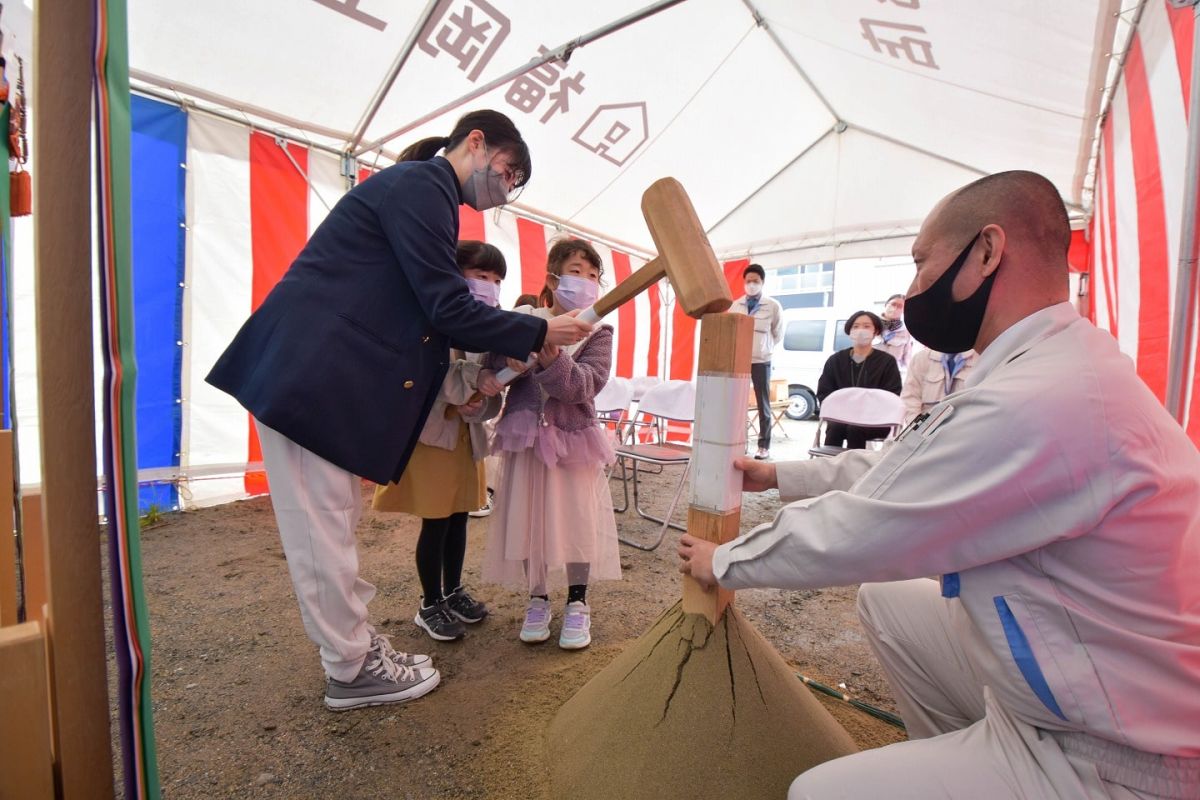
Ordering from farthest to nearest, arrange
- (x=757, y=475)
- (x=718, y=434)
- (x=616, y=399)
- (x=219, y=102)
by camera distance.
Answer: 1. (x=616, y=399)
2. (x=219, y=102)
3. (x=757, y=475)
4. (x=718, y=434)

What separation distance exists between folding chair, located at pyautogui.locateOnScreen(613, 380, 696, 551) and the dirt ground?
0.48 meters

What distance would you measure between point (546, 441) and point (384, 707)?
93 centimetres

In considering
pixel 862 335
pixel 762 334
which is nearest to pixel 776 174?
pixel 762 334

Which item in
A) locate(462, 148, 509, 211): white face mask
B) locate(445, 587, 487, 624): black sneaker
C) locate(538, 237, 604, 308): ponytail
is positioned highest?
locate(462, 148, 509, 211): white face mask

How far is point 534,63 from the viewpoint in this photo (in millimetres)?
3465

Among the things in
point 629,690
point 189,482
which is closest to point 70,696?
point 629,690

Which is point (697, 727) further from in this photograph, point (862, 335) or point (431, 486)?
point (862, 335)

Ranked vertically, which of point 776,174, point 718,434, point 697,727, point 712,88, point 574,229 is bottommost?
point 697,727

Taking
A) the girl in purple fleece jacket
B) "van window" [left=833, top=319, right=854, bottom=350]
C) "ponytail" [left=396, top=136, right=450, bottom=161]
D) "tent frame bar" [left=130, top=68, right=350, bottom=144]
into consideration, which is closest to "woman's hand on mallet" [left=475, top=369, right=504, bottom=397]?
the girl in purple fleece jacket

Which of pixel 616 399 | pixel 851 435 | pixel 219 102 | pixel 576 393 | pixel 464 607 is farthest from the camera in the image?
pixel 616 399

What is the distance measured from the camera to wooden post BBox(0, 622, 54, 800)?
62 cm

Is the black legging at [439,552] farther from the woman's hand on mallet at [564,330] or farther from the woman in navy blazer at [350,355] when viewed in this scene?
the woman's hand on mallet at [564,330]

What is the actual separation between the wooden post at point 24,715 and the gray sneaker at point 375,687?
36.9 inches

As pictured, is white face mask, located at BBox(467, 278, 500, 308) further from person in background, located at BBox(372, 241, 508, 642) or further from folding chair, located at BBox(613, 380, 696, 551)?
folding chair, located at BBox(613, 380, 696, 551)
